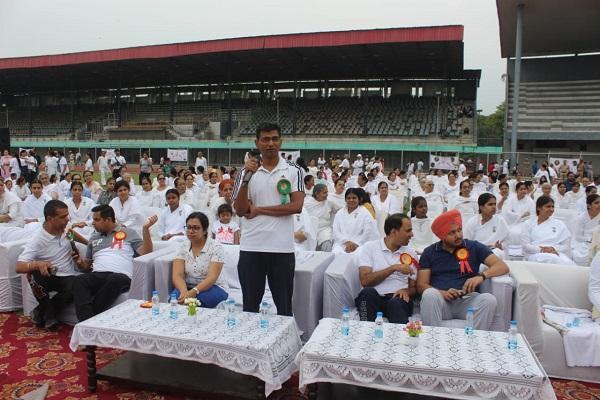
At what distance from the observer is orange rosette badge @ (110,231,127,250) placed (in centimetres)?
519

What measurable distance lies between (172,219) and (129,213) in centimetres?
62

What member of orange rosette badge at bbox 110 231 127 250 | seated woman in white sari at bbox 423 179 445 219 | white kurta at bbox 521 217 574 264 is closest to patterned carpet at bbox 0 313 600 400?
orange rosette badge at bbox 110 231 127 250

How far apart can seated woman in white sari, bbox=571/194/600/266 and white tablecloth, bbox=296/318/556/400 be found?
12.1 feet

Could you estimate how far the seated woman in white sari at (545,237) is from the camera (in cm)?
609

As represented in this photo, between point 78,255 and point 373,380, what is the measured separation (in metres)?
3.53

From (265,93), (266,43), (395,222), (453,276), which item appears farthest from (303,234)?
(265,93)

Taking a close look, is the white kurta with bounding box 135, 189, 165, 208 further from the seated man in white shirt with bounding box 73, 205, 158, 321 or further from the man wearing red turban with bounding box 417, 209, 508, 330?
the man wearing red turban with bounding box 417, 209, 508, 330

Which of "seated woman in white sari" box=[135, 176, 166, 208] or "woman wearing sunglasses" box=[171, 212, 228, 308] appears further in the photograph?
"seated woman in white sari" box=[135, 176, 166, 208]

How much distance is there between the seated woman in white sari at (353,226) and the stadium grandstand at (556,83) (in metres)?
17.9

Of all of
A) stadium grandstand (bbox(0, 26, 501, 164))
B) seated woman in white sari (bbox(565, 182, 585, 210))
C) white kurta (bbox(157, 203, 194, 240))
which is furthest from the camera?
stadium grandstand (bbox(0, 26, 501, 164))

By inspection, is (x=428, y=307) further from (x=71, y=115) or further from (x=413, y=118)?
(x=71, y=115)

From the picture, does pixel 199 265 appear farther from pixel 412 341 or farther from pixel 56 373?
pixel 412 341

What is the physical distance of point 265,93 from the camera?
1485 inches

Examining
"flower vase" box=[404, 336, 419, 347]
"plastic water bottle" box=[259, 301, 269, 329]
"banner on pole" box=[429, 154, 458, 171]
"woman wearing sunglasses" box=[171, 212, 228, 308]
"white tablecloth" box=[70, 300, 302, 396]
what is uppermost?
"banner on pole" box=[429, 154, 458, 171]
